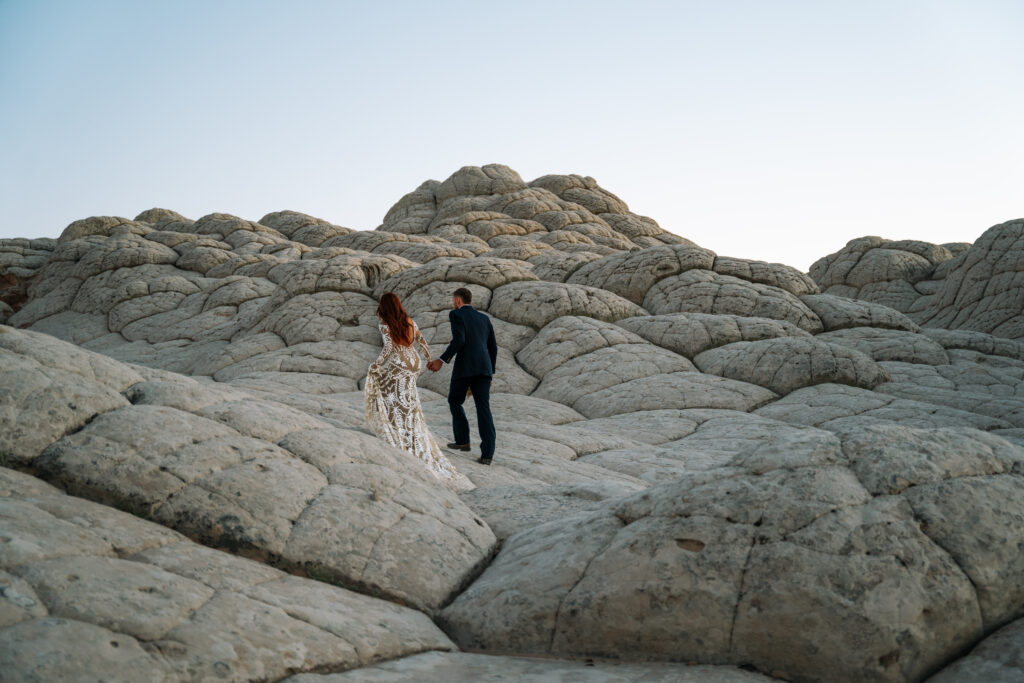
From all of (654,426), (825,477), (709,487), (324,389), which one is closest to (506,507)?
(709,487)

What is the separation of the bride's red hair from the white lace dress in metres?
0.08

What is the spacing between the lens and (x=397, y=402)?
8.47 metres

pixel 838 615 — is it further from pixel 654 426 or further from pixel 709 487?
pixel 654 426

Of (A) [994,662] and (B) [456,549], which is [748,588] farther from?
(B) [456,549]

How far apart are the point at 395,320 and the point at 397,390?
2.98 ft

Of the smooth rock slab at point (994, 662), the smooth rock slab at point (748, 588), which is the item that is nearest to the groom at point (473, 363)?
the smooth rock slab at point (748, 588)

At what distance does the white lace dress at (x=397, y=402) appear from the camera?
818 cm

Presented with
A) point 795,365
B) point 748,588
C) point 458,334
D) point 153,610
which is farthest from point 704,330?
point 153,610

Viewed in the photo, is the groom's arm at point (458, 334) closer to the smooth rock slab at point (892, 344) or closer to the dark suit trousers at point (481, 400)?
the dark suit trousers at point (481, 400)

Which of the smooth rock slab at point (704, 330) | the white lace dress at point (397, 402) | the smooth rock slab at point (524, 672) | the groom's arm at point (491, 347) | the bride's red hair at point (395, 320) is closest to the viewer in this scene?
the smooth rock slab at point (524, 672)

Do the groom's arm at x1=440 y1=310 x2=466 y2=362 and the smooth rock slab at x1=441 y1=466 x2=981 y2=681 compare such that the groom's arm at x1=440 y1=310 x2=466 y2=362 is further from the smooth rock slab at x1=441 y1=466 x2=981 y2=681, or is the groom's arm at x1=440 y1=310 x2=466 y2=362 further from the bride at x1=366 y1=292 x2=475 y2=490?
the smooth rock slab at x1=441 y1=466 x2=981 y2=681

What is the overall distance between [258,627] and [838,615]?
3.20m

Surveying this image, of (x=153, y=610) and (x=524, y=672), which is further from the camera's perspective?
(x=524, y=672)

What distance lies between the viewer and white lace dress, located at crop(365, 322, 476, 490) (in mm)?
8180
